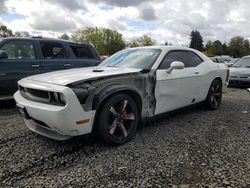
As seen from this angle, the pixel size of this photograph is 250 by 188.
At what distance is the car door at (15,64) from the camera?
5.56 meters

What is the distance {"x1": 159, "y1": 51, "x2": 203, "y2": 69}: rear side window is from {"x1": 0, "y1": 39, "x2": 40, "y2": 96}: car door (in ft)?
11.0

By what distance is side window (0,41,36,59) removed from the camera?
18.9 ft

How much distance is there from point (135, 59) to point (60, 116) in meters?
2.01

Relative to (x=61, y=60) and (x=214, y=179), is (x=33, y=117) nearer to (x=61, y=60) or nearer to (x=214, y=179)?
(x=214, y=179)

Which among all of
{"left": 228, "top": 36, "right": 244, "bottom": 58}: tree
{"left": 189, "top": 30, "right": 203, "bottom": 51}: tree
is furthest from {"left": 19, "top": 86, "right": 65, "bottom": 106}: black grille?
{"left": 228, "top": 36, "right": 244, "bottom": 58}: tree

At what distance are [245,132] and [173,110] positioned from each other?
4.13ft

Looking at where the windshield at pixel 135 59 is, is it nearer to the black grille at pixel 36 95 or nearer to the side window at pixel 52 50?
the black grille at pixel 36 95

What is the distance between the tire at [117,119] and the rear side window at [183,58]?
103 cm

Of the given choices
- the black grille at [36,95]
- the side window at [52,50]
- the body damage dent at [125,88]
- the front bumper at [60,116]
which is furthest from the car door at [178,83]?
the side window at [52,50]

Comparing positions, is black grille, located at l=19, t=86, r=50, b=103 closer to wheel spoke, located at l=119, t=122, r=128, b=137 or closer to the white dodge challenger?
the white dodge challenger

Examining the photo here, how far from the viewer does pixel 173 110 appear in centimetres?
447

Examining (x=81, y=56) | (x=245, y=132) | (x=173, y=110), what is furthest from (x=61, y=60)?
(x=245, y=132)

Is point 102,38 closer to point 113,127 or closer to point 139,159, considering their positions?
point 113,127

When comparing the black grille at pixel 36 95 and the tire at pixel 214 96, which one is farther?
the tire at pixel 214 96
